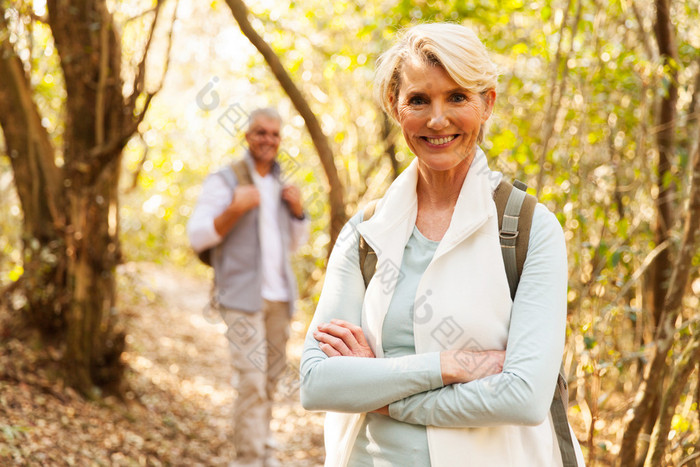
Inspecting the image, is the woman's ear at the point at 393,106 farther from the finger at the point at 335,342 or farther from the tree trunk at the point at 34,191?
the tree trunk at the point at 34,191

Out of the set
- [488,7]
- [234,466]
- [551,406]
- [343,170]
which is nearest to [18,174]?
[234,466]

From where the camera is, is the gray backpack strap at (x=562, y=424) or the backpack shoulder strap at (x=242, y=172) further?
the backpack shoulder strap at (x=242, y=172)

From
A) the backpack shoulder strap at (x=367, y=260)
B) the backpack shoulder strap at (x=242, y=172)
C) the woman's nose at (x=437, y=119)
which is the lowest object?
the backpack shoulder strap at (x=367, y=260)

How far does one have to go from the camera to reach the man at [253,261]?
4.70 meters

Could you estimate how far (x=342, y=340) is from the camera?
1.87 meters

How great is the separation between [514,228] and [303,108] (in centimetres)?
292

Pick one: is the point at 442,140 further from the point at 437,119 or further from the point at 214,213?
the point at 214,213

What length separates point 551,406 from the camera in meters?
1.86

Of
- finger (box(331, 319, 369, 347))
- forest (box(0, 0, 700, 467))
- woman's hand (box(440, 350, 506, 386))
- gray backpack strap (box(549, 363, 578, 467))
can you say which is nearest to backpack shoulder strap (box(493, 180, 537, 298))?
woman's hand (box(440, 350, 506, 386))

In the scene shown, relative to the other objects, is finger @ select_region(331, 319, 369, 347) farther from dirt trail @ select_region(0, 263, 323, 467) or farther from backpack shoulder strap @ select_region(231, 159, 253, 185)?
backpack shoulder strap @ select_region(231, 159, 253, 185)

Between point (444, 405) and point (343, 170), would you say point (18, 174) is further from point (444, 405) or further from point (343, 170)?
point (343, 170)

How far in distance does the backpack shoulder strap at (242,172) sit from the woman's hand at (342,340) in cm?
310

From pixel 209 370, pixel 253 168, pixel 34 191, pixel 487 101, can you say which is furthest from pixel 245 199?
pixel 209 370

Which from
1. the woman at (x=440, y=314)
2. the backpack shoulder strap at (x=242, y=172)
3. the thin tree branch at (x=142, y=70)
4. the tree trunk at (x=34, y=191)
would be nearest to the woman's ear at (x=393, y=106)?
the woman at (x=440, y=314)
